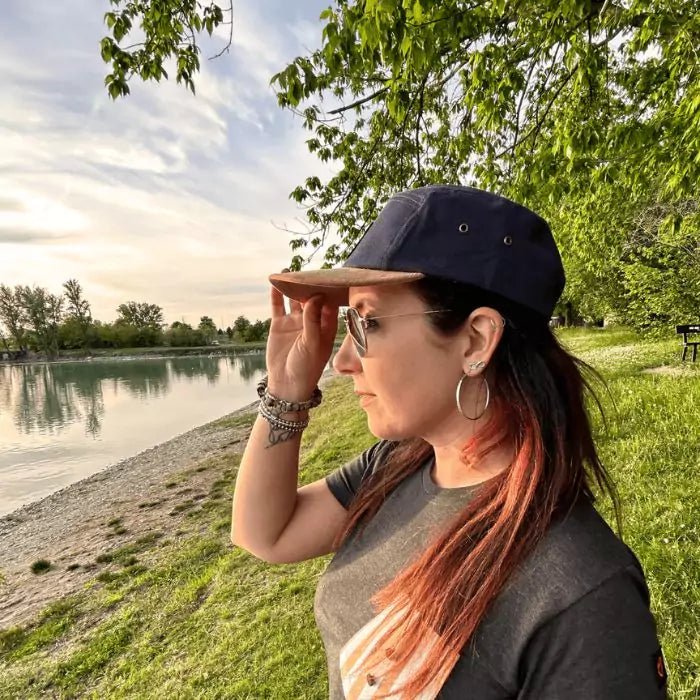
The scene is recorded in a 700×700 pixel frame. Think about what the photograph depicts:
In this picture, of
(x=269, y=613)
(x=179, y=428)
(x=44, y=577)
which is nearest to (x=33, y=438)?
(x=179, y=428)

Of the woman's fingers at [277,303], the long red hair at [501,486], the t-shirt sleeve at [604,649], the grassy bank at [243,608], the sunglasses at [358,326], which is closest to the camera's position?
the t-shirt sleeve at [604,649]

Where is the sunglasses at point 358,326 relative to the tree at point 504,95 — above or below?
below

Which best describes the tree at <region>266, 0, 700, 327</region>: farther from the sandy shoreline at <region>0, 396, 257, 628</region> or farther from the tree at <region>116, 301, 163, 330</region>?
the tree at <region>116, 301, 163, 330</region>

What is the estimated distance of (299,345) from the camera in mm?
1463

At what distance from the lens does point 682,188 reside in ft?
13.9

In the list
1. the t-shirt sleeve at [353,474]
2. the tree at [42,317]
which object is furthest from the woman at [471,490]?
the tree at [42,317]

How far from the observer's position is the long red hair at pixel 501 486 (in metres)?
0.97

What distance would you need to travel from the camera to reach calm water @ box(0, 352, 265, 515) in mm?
18672

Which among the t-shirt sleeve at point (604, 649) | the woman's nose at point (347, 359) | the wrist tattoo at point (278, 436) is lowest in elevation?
the t-shirt sleeve at point (604, 649)

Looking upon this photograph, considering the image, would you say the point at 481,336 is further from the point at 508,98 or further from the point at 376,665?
the point at 508,98

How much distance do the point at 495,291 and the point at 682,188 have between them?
4.32 meters

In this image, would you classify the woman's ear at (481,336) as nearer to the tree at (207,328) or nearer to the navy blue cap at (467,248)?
the navy blue cap at (467,248)

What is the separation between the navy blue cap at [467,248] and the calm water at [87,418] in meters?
17.9

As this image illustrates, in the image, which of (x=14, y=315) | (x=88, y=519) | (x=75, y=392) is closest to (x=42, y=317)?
(x=14, y=315)
